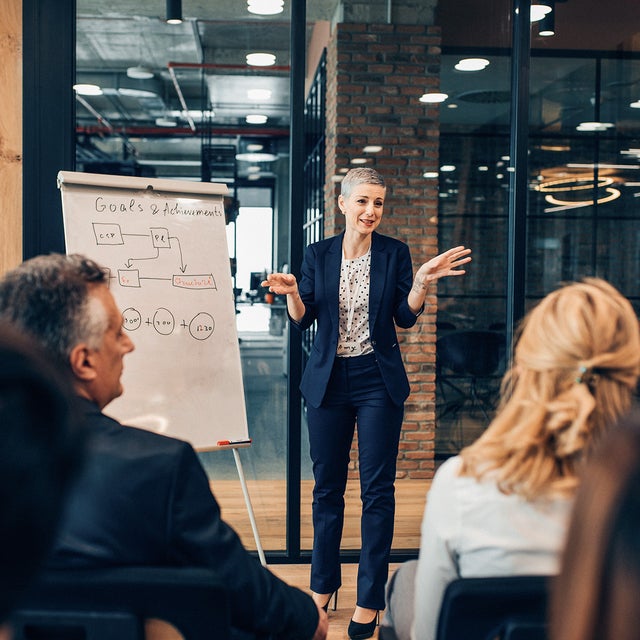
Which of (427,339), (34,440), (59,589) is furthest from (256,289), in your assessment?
(34,440)

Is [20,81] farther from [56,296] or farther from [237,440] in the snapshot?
[56,296]

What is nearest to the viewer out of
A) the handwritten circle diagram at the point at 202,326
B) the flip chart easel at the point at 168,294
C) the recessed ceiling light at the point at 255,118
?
the flip chart easel at the point at 168,294

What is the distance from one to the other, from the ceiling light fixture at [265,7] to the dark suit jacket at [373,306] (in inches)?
53.5

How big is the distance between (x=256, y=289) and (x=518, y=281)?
1568 mm

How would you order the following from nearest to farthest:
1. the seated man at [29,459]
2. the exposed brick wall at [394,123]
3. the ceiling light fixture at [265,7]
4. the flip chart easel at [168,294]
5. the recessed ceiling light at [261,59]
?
the seated man at [29,459] → the flip chart easel at [168,294] → the ceiling light fixture at [265,7] → the exposed brick wall at [394,123] → the recessed ceiling light at [261,59]

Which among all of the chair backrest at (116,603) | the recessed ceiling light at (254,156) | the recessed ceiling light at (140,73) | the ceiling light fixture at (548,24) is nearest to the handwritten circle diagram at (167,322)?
the chair backrest at (116,603)

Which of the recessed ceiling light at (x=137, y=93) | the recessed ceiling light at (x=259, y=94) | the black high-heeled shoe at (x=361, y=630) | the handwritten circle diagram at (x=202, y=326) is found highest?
the recessed ceiling light at (x=137, y=93)

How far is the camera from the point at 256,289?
448cm

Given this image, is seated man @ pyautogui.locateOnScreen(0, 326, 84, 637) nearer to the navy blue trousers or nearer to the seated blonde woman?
the seated blonde woman

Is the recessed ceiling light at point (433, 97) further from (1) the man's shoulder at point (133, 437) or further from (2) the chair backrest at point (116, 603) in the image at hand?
(2) the chair backrest at point (116, 603)

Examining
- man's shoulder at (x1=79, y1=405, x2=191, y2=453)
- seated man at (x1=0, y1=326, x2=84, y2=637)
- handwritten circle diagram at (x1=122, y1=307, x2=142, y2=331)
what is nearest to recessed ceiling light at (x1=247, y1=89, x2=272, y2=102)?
handwritten circle diagram at (x1=122, y1=307, x2=142, y2=331)

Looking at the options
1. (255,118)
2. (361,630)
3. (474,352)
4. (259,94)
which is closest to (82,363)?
(361,630)

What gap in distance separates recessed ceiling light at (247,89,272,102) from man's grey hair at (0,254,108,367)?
3649mm

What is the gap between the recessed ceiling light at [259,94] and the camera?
4.94 metres
